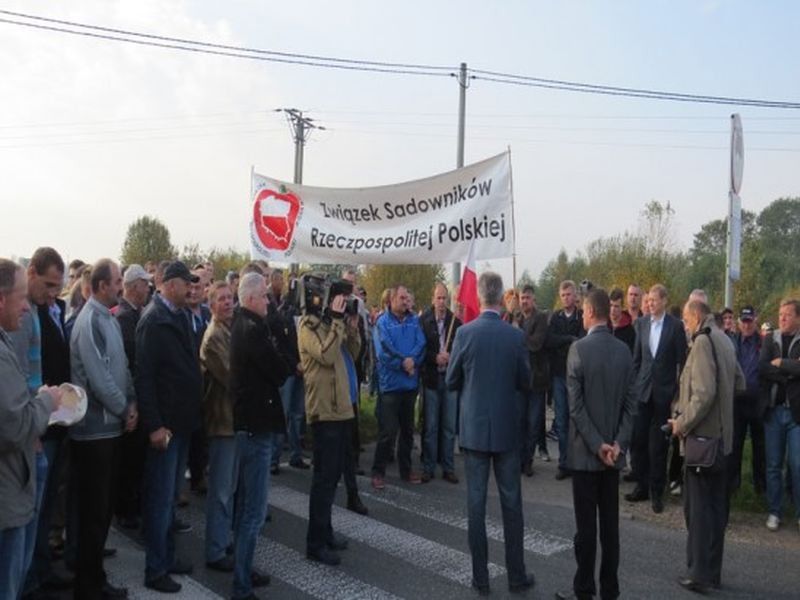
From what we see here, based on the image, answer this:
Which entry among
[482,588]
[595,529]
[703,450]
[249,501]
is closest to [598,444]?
[595,529]

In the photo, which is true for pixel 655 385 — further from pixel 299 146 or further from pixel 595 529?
pixel 299 146

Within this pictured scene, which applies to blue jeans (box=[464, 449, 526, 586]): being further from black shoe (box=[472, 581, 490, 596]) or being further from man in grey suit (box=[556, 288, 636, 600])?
man in grey suit (box=[556, 288, 636, 600])

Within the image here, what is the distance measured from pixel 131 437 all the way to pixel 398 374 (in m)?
3.01

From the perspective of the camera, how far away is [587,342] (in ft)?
17.4

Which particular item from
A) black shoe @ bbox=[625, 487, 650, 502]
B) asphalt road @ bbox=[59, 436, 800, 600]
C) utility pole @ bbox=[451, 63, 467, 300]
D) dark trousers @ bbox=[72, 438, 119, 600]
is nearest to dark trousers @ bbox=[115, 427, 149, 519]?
asphalt road @ bbox=[59, 436, 800, 600]

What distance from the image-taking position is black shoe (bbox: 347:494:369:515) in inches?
277

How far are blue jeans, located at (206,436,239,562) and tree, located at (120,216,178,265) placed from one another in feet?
229

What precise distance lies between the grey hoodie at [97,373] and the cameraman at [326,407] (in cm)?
155

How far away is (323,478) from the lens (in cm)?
582

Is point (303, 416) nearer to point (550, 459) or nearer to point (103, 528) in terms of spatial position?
point (550, 459)

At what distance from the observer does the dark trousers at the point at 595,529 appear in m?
5.13

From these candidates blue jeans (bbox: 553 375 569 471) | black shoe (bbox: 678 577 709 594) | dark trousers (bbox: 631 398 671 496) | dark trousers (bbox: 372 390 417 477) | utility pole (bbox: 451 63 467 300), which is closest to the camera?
black shoe (bbox: 678 577 709 594)

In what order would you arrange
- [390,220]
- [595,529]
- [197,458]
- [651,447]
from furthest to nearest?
[390,220], [651,447], [197,458], [595,529]

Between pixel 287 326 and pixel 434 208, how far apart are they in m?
2.85
